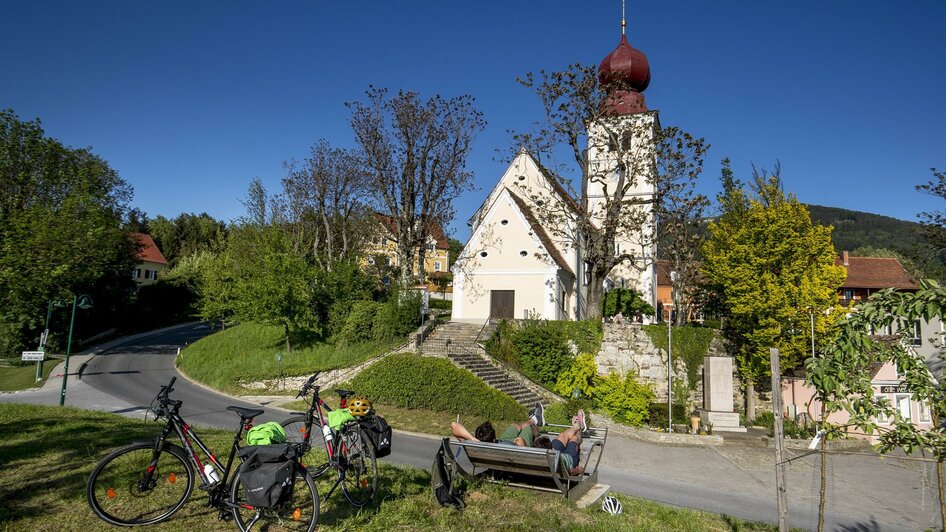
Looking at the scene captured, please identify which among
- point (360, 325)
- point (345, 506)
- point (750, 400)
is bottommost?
point (750, 400)

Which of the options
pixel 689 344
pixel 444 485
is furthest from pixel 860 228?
pixel 444 485

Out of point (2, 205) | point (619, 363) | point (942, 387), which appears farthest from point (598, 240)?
point (2, 205)

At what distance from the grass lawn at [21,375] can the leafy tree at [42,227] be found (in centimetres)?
386

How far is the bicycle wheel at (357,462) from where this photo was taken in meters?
6.15

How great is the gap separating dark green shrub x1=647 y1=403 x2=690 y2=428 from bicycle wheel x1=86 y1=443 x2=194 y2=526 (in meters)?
18.0

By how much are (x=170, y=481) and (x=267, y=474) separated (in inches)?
60.0

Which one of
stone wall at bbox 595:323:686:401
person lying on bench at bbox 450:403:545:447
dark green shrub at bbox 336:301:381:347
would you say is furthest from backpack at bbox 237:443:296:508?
dark green shrub at bbox 336:301:381:347

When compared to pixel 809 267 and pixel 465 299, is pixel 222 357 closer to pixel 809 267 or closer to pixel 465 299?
pixel 465 299

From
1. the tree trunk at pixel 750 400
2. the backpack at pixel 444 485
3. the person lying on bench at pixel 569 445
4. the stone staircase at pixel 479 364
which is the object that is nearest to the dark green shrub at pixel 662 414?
the tree trunk at pixel 750 400

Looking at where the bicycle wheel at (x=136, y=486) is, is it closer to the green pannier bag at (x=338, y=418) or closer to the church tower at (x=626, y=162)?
the green pannier bag at (x=338, y=418)

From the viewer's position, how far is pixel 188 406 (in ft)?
63.0

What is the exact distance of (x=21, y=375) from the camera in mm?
27422

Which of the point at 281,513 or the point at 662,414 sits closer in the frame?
the point at 281,513

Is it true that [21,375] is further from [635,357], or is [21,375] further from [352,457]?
[635,357]
